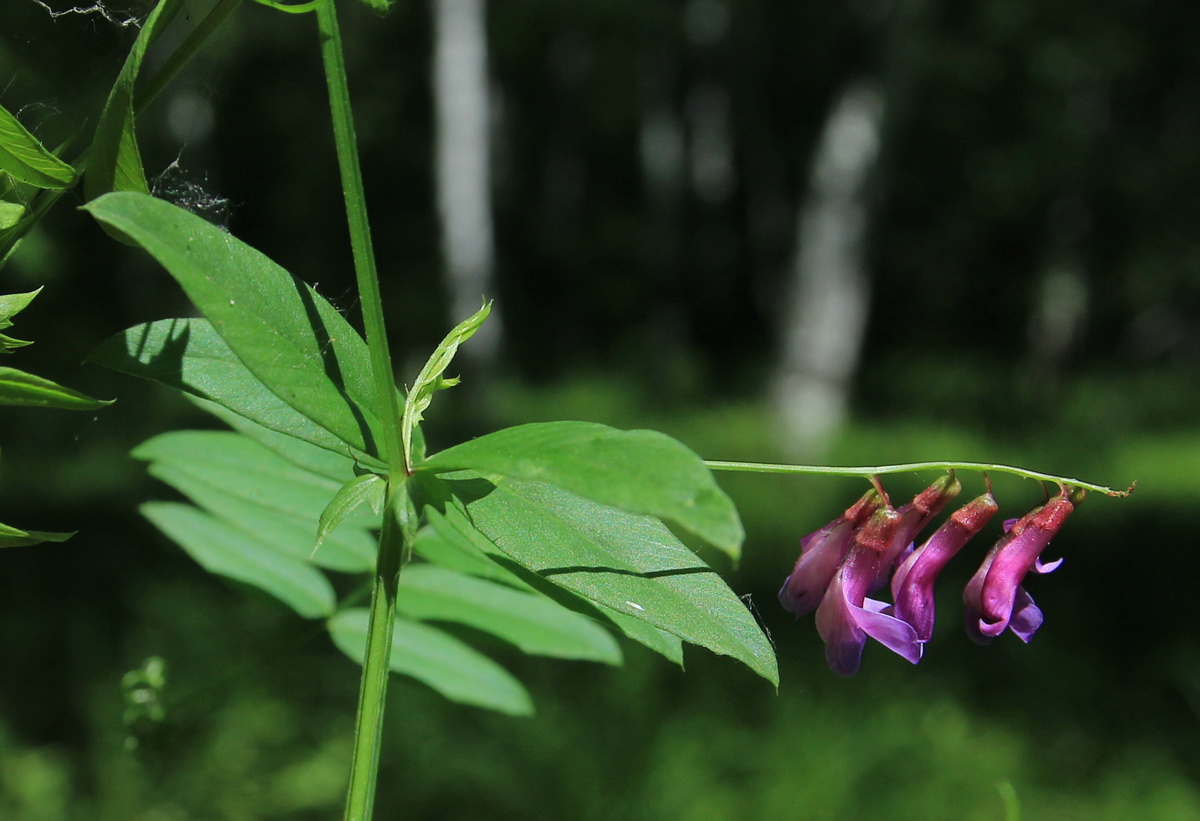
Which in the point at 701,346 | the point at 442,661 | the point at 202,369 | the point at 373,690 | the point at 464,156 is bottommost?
the point at 701,346

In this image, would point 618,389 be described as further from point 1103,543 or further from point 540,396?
point 1103,543

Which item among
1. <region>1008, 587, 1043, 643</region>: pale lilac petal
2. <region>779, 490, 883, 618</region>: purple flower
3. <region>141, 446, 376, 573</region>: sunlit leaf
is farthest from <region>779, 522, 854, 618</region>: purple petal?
<region>141, 446, 376, 573</region>: sunlit leaf

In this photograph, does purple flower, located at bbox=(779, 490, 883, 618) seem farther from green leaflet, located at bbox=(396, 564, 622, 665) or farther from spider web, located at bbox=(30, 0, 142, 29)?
spider web, located at bbox=(30, 0, 142, 29)

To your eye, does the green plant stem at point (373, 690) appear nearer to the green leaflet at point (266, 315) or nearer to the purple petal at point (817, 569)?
the green leaflet at point (266, 315)

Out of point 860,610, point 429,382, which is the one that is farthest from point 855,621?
point 429,382

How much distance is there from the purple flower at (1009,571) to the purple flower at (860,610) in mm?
53

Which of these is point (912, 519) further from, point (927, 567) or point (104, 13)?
point (104, 13)

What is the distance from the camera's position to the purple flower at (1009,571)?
62 cm

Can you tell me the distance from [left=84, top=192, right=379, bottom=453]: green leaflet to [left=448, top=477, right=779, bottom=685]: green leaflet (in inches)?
2.5

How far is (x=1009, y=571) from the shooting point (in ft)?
2.05

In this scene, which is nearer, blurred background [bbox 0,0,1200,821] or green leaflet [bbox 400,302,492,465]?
green leaflet [bbox 400,302,492,465]

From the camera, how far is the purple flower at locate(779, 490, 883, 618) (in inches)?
24.9

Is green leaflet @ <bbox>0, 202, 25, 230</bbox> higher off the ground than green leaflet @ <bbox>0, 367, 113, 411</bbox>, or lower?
higher

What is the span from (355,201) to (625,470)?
162 mm
